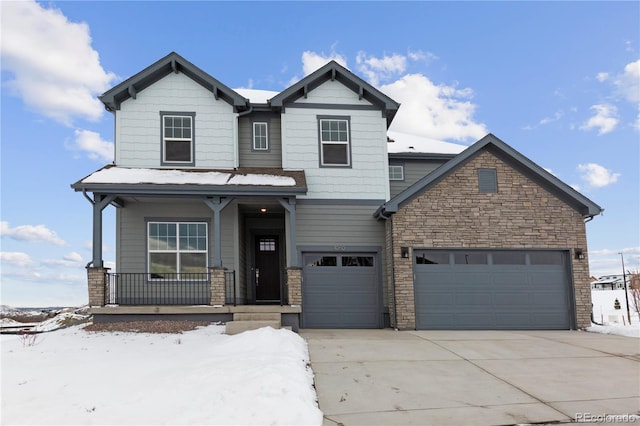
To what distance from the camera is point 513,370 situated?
762 cm

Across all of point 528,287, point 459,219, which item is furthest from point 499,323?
point 459,219

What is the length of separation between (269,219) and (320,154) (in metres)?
3.00

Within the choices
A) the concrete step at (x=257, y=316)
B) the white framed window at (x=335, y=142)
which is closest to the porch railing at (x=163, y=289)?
the concrete step at (x=257, y=316)

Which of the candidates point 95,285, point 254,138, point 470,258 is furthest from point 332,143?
point 95,285

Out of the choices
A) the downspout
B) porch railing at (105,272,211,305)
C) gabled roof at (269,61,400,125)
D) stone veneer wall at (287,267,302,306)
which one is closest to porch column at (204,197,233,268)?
porch railing at (105,272,211,305)

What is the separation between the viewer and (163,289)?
12.8 meters

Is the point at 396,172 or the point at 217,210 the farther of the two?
the point at 396,172

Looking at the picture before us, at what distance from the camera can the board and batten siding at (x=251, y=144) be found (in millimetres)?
14016

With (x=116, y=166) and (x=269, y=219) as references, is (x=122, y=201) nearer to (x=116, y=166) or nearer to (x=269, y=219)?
(x=116, y=166)

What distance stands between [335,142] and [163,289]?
6.43 meters

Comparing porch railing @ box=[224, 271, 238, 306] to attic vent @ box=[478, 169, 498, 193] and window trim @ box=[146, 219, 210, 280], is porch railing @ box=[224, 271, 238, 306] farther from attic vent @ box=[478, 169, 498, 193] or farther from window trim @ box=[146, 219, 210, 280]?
attic vent @ box=[478, 169, 498, 193]

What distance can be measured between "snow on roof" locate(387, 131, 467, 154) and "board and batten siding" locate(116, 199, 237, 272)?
6152mm

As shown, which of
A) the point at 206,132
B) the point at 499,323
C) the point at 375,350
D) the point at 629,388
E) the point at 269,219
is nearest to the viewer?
the point at 629,388

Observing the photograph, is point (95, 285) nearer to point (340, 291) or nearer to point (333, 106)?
point (340, 291)
